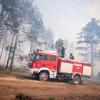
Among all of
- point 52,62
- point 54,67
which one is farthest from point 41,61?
point 54,67

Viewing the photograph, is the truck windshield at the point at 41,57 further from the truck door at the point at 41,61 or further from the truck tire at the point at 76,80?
the truck tire at the point at 76,80

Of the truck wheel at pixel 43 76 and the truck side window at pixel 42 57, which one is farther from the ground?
the truck side window at pixel 42 57

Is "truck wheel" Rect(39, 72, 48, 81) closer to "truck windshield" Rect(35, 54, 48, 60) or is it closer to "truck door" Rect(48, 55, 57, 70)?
"truck door" Rect(48, 55, 57, 70)

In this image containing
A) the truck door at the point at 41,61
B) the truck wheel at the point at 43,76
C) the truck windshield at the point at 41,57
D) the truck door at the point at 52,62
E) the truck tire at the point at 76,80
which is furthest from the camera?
the truck tire at the point at 76,80

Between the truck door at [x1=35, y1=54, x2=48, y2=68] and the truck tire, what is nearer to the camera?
the truck door at [x1=35, y1=54, x2=48, y2=68]

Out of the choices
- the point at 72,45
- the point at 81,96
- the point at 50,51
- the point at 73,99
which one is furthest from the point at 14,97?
the point at 72,45

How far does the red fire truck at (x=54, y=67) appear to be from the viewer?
19.6 meters

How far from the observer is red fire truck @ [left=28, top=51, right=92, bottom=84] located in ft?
64.2

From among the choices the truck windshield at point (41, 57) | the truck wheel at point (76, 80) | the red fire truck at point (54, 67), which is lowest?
the truck wheel at point (76, 80)

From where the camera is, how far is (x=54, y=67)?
20484 mm

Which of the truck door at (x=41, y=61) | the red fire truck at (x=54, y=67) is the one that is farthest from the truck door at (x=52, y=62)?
the truck door at (x=41, y=61)

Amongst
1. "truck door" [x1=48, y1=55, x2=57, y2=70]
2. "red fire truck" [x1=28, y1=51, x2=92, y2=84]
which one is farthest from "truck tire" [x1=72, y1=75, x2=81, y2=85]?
"truck door" [x1=48, y1=55, x2=57, y2=70]

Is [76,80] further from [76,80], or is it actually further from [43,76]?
[43,76]

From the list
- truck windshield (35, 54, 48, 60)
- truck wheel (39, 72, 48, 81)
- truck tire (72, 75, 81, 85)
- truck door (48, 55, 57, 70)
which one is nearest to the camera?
truck windshield (35, 54, 48, 60)
